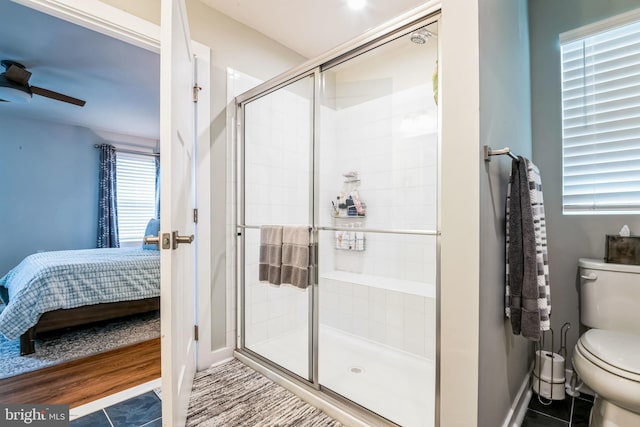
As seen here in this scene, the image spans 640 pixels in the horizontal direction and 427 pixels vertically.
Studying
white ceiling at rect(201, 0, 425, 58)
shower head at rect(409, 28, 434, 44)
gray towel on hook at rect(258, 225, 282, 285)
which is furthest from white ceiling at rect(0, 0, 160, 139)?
shower head at rect(409, 28, 434, 44)

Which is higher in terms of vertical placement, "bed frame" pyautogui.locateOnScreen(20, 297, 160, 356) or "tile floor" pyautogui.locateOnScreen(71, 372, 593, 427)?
"bed frame" pyautogui.locateOnScreen(20, 297, 160, 356)

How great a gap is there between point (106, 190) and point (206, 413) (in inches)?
173

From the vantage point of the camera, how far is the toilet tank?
146cm

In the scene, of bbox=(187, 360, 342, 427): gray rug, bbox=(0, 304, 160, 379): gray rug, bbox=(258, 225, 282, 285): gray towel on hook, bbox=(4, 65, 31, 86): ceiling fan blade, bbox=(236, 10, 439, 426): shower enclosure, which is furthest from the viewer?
bbox=(4, 65, 31, 86): ceiling fan blade

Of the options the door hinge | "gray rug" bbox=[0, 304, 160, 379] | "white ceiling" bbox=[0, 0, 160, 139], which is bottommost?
"gray rug" bbox=[0, 304, 160, 379]

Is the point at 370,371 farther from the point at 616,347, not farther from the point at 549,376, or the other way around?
the point at 616,347

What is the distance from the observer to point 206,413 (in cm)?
150

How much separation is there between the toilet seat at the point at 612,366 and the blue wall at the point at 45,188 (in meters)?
5.75

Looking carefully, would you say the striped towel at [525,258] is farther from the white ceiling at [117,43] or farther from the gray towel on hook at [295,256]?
the white ceiling at [117,43]

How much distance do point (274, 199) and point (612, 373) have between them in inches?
81.8

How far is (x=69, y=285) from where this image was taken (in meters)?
2.50

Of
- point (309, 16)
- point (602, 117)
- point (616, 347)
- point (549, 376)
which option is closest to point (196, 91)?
point (309, 16)

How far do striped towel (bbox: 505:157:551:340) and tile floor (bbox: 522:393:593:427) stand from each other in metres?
0.64

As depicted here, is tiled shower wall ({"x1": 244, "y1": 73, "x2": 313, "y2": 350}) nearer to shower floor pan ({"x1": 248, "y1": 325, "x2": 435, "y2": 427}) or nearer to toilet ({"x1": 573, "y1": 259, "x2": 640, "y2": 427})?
shower floor pan ({"x1": 248, "y1": 325, "x2": 435, "y2": 427})
